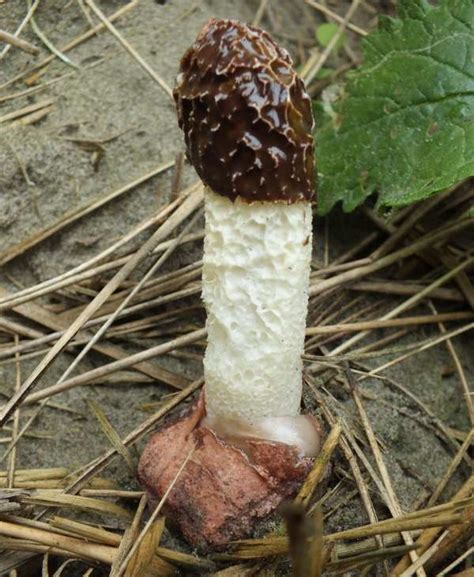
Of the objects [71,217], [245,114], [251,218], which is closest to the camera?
[245,114]

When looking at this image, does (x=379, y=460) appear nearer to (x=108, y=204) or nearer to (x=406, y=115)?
(x=406, y=115)

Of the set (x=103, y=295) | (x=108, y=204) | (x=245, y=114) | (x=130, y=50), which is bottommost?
(x=103, y=295)

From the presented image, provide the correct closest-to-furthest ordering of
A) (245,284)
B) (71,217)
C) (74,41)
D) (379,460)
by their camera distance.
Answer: (245,284)
(379,460)
(71,217)
(74,41)

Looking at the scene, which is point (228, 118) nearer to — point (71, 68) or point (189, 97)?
point (189, 97)

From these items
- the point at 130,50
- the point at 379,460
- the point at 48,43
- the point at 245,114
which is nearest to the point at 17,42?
the point at 48,43

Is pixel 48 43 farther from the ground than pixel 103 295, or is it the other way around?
pixel 48 43

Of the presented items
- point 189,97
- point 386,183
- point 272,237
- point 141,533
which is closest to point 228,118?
point 189,97

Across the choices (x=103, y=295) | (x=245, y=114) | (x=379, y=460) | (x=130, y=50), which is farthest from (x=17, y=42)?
(x=379, y=460)

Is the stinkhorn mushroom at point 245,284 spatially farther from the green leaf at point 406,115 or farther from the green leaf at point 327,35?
the green leaf at point 327,35

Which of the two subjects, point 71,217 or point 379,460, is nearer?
point 379,460
